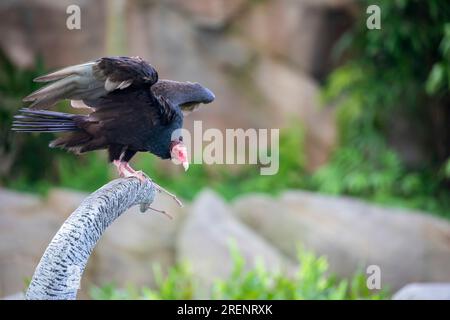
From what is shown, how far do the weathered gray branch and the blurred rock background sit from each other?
8.90 ft

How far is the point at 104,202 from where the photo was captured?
7.86ft

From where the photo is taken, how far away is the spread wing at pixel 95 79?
97.5 inches

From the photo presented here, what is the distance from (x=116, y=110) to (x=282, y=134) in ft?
17.8

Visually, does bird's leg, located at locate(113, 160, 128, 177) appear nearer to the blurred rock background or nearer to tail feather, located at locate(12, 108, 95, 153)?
tail feather, located at locate(12, 108, 95, 153)

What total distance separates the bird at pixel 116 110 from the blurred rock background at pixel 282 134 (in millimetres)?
2346

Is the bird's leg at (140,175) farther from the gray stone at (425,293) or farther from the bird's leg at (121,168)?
the gray stone at (425,293)

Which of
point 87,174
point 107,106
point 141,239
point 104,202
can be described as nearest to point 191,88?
point 107,106

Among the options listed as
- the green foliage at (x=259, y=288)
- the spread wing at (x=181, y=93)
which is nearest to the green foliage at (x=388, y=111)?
the green foliage at (x=259, y=288)

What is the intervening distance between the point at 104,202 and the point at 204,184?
5.48m

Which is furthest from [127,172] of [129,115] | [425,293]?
[425,293]

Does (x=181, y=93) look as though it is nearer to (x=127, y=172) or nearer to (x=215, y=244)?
(x=127, y=172)

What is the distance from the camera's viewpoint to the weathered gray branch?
2.22 metres

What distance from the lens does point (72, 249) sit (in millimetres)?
2248
